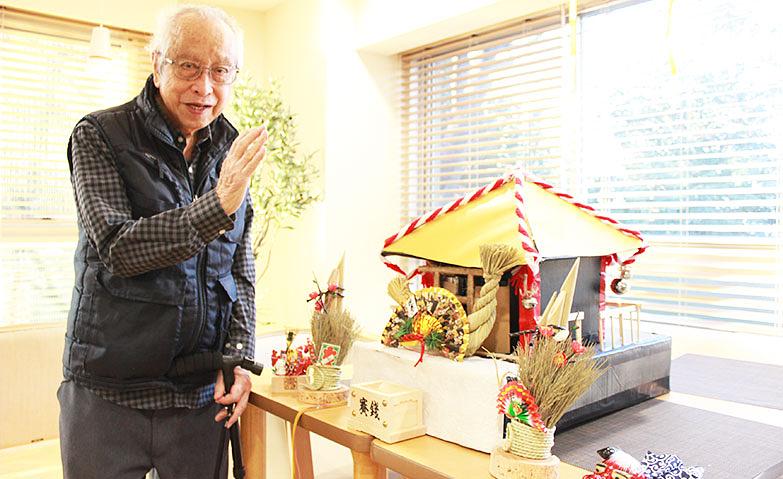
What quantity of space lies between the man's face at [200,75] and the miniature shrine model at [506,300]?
1.62ft

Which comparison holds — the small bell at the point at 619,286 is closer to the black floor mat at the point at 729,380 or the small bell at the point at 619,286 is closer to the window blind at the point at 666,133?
the black floor mat at the point at 729,380

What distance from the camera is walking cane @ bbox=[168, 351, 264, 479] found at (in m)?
1.30

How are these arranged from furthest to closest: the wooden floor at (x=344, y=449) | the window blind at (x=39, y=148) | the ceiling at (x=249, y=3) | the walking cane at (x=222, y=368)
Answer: the ceiling at (x=249, y=3), the window blind at (x=39, y=148), the wooden floor at (x=344, y=449), the walking cane at (x=222, y=368)

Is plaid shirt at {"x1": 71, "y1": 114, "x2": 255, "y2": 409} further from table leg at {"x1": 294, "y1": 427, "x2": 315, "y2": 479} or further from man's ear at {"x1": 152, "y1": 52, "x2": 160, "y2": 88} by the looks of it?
table leg at {"x1": 294, "y1": 427, "x2": 315, "y2": 479}

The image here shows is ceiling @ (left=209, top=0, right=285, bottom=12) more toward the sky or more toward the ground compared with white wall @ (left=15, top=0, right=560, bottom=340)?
more toward the sky

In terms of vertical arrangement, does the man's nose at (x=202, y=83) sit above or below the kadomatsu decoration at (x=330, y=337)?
above

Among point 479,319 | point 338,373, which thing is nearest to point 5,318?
point 338,373

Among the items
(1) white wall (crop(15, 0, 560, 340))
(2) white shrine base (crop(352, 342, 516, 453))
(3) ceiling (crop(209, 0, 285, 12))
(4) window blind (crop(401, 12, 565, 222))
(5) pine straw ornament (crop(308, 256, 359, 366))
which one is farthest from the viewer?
(3) ceiling (crop(209, 0, 285, 12))

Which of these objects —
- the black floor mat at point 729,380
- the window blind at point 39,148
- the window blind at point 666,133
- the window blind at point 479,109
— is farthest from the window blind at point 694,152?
the window blind at point 39,148

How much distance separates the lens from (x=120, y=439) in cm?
127

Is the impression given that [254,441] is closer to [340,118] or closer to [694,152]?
[694,152]

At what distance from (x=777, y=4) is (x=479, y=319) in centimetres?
177

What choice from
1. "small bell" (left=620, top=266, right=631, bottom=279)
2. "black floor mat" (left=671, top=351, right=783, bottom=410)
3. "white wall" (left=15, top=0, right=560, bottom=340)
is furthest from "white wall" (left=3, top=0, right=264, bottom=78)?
"black floor mat" (left=671, top=351, right=783, bottom=410)

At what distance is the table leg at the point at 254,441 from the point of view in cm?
149
